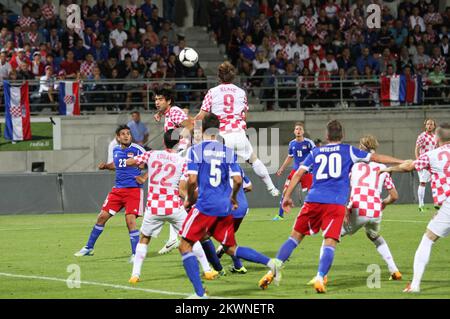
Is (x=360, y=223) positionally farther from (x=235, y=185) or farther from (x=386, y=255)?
(x=235, y=185)

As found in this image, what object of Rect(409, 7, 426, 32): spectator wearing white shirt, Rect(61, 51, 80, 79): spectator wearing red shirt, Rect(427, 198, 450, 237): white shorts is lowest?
Rect(427, 198, 450, 237): white shorts

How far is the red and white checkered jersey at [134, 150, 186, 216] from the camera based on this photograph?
12.5 metres

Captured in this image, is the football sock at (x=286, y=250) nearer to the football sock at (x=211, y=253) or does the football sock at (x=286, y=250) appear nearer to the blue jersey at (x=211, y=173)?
the blue jersey at (x=211, y=173)

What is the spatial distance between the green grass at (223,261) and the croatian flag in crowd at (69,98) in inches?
230

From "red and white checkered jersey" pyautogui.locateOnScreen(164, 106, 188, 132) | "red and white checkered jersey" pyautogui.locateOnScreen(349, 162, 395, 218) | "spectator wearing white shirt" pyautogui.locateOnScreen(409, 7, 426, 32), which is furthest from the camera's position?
"spectator wearing white shirt" pyautogui.locateOnScreen(409, 7, 426, 32)

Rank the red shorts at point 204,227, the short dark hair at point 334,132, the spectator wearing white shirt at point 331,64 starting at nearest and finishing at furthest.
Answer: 1. the red shorts at point 204,227
2. the short dark hair at point 334,132
3. the spectator wearing white shirt at point 331,64

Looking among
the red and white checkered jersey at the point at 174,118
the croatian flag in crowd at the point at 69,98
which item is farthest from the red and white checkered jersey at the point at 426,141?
the red and white checkered jersey at the point at 174,118

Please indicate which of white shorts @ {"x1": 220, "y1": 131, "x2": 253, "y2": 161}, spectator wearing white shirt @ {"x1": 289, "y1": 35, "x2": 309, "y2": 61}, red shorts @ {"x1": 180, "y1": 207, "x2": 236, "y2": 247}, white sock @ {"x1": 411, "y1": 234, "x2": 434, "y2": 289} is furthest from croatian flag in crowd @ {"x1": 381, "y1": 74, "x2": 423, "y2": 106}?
red shorts @ {"x1": 180, "y1": 207, "x2": 236, "y2": 247}

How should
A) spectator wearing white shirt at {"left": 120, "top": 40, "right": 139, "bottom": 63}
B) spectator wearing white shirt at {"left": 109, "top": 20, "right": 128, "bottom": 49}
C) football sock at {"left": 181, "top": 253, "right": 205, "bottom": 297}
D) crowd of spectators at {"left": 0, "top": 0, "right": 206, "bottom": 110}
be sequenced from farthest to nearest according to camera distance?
spectator wearing white shirt at {"left": 109, "top": 20, "right": 128, "bottom": 49} < spectator wearing white shirt at {"left": 120, "top": 40, "right": 139, "bottom": 63} < crowd of spectators at {"left": 0, "top": 0, "right": 206, "bottom": 110} < football sock at {"left": 181, "top": 253, "right": 205, "bottom": 297}

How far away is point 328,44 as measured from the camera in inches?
1216

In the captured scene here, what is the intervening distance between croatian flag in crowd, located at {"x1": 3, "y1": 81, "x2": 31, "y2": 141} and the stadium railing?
36cm

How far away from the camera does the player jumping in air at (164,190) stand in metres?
12.4

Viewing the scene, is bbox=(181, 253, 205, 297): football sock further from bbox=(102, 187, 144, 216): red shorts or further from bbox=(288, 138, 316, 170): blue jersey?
bbox=(288, 138, 316, 170): blue jersey

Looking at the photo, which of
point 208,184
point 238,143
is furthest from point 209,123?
point 238,143
